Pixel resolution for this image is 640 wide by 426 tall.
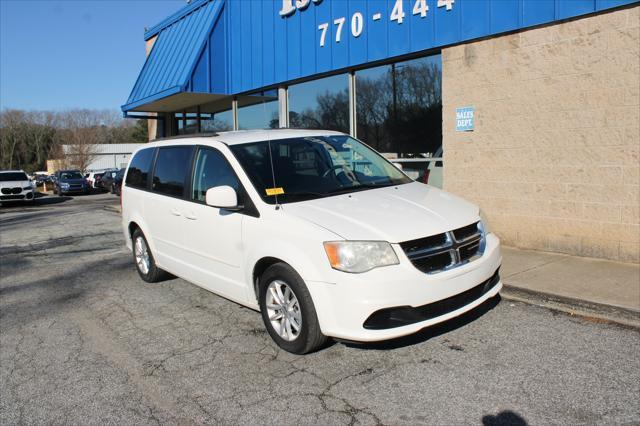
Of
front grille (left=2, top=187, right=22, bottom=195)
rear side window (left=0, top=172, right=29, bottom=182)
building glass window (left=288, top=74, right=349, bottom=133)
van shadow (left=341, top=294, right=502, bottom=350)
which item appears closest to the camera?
van shadow (left=341, top=294, right=502, bottom=350)

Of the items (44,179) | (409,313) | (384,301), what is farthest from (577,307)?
(44,179)

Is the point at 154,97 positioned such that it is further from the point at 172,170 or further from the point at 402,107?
the point at 172,170

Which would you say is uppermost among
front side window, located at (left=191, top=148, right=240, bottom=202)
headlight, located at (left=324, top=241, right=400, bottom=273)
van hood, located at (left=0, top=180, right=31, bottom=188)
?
front side window, located at (left=191, top=148, right=240, bottom=202)

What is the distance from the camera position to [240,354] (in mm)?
4359

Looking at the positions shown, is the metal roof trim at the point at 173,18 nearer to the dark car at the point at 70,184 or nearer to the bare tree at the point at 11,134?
the dark car at the point at 70,184

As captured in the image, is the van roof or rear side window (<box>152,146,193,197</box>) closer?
the van roof

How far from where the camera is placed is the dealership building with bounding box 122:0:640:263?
6.52m

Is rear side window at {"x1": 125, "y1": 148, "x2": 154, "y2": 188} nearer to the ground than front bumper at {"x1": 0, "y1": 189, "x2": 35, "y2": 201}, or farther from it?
farther from it

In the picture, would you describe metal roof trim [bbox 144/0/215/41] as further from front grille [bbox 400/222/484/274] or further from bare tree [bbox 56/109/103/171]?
bare tree [bbox 56/109/103/171]

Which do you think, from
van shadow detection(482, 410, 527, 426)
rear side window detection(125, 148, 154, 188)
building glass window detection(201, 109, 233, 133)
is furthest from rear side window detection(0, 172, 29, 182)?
van shadow detection(482, 410, 527, 426)

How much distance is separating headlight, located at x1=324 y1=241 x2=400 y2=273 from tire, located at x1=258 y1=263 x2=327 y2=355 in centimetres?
36

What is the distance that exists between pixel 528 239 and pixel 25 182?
22799 millimetres

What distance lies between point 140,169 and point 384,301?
428 cm

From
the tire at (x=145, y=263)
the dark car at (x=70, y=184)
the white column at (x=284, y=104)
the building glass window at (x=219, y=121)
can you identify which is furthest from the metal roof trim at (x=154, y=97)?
the dark car at (x=70, y=184)
